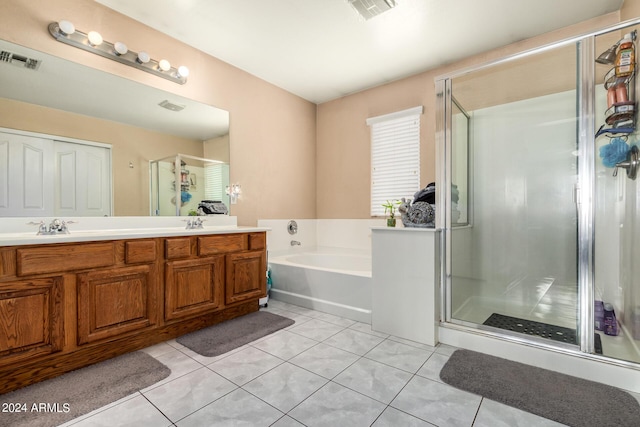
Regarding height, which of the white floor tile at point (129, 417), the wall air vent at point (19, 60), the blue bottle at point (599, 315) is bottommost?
the white floor tile at point (129, 417)

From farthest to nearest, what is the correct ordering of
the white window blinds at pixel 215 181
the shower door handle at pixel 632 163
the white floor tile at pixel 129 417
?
the white window blinds at pixel 215 181 → the shower door handle at pixel 632 163 → the white floor tile at pixel 129 417

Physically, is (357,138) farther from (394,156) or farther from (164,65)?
(164,65)

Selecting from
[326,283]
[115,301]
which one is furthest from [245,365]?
[326,283]

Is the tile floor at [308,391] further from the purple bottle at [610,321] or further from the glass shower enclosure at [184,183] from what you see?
the glass shower enclosure at [184,183]

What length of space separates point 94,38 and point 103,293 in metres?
1.87

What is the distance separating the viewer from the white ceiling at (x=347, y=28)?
233 centimetres

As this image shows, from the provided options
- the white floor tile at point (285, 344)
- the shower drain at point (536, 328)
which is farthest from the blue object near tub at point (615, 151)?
the white floor tile at point (285, 344)

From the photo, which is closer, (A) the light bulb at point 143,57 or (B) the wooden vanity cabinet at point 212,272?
(B) the wooden vanity cabinet at point 212,272

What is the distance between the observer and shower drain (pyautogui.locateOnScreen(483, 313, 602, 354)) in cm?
185

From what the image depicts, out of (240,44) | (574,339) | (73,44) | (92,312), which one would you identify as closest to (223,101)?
(240,44)

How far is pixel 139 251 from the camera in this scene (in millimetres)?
2033

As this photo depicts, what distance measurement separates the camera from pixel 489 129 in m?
2.83

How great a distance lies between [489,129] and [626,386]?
213 centimetres

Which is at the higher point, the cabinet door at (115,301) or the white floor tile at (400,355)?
the cabinet door at (115,301)
